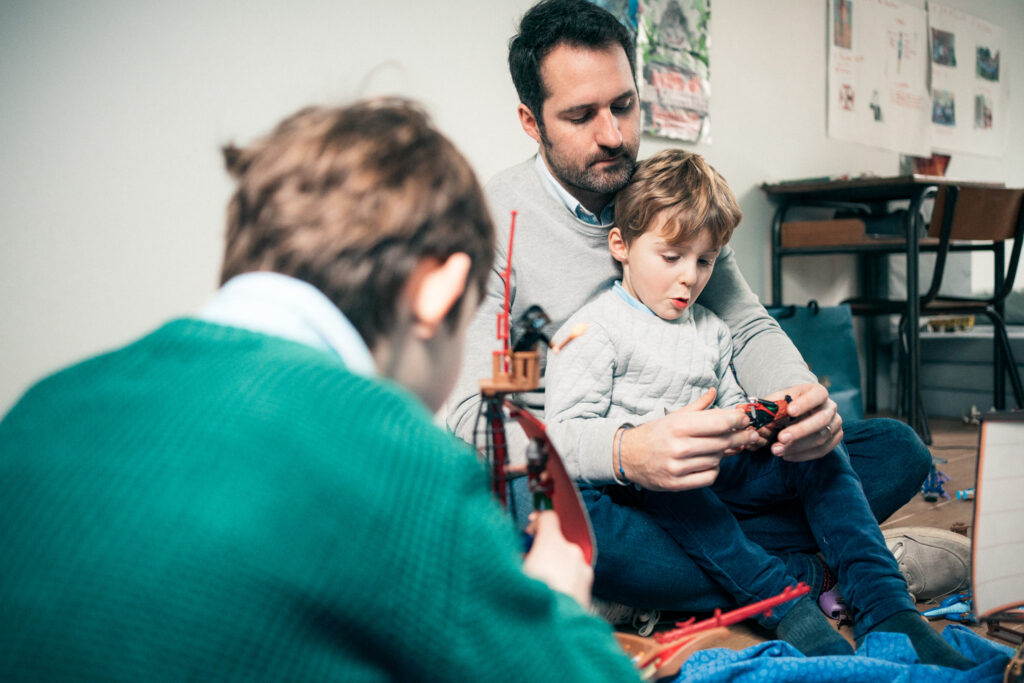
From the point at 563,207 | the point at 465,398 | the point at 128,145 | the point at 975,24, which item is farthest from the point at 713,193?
the point at 975,24

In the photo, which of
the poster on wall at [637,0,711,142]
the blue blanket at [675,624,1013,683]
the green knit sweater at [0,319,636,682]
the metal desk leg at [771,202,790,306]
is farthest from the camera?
the metal desk leg at [771,202,790,306]

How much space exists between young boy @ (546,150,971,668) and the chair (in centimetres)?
188

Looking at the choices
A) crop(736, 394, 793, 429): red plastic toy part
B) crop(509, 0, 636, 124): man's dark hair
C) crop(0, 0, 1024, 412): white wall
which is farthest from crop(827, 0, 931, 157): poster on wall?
crop(736, 394, 793, 429): red plastic toy part

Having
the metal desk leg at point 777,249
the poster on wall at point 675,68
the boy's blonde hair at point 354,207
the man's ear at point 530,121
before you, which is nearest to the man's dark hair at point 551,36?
the man's ear at point 530,121

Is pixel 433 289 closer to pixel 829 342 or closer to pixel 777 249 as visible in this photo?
pixel 829 342

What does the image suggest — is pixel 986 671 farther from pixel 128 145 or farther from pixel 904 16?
pixel 904 16

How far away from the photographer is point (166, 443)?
1.53 ft

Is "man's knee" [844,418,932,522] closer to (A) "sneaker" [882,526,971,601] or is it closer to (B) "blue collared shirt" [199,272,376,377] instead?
(A) "sneaker" [882,526,971,601]

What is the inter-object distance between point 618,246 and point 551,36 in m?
0.41

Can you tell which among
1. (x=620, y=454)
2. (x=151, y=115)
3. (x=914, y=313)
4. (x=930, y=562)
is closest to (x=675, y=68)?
(x=914, y=313)

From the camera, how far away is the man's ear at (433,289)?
1.93 ft

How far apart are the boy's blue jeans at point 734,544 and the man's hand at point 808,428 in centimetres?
7

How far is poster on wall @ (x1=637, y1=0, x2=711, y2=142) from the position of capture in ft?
9.40

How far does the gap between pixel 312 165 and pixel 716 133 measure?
286cm
